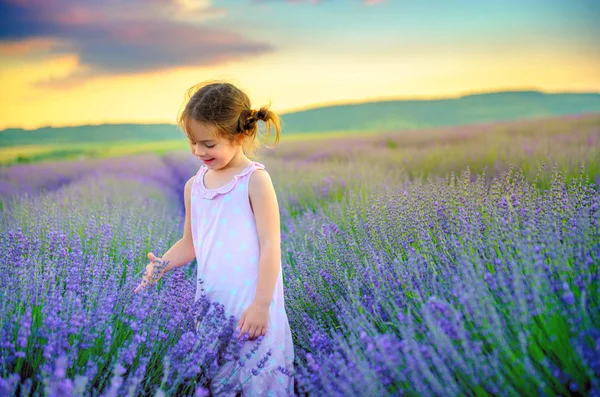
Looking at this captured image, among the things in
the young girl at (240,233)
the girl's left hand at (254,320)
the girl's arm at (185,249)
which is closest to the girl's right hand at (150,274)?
the young girl at (240,233)

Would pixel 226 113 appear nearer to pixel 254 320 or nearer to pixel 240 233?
pixel 240 233

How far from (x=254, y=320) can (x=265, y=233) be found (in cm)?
33

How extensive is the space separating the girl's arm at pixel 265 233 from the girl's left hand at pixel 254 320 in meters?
0.02

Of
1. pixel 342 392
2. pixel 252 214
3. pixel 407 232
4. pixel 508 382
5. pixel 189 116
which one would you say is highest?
pixel 189 116

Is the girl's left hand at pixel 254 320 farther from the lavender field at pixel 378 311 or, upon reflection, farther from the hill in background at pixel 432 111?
the hill in background at pixel 432 111

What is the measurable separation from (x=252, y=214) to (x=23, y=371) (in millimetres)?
961

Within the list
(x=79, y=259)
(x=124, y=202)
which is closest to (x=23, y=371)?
(x=79, y=259)

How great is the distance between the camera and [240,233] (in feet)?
6.60

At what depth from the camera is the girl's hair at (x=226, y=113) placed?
1988mm

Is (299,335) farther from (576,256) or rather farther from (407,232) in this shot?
(576,256)

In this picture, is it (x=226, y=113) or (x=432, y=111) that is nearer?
(x=226, y=113)

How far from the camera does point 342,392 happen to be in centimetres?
156

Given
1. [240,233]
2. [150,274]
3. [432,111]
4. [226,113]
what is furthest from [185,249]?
[432,111]

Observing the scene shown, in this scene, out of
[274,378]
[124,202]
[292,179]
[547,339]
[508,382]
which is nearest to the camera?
[508,382]
